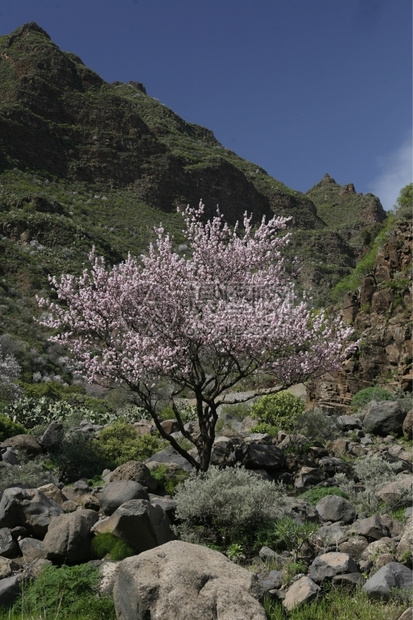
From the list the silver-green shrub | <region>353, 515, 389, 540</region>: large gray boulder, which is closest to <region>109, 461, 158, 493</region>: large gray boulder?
the silver-green shrub

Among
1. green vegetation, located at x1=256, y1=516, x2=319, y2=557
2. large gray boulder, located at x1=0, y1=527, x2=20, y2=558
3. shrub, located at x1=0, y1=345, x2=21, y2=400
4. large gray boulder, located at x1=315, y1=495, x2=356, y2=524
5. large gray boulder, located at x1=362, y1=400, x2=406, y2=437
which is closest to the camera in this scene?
large gray boulder, located at x1=0, y1=527, x2=20, y2=558

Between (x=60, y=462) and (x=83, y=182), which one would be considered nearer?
(x=60, y=462)

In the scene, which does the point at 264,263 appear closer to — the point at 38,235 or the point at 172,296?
the point at 172,296

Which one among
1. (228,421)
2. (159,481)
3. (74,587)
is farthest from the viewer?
(228,421)

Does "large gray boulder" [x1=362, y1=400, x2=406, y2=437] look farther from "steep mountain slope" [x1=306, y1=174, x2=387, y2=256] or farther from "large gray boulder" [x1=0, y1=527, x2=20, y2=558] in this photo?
"steep mountain slope" [x1=306, y1=174, x2=387, y2=256]

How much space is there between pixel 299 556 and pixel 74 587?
8.36 feet

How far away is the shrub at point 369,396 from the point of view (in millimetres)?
18344

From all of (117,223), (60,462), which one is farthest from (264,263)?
(117,223)

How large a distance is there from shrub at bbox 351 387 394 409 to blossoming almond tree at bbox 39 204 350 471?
23.5 feet

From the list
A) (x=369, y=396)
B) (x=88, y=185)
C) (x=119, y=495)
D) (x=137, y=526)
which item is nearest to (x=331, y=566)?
(x=137, y=526)

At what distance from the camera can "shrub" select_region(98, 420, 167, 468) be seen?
13.3m

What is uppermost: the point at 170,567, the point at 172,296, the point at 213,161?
the point at 213,161

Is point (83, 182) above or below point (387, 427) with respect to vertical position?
above

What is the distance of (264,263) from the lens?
41.0ft
